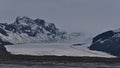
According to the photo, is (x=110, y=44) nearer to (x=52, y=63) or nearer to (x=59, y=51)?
(x=59, y=51)

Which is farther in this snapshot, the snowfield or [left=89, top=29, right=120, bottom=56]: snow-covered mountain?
[left=89, top=29, right=120, bottom=56]: snow-covered mountain

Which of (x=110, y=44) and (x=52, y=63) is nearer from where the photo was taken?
(x=52, y=63)

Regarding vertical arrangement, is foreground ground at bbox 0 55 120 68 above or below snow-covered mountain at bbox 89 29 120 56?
A: above

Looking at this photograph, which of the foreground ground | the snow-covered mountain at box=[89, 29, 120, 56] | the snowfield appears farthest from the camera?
the snow-covered mountain at box=[89, 29, 120, 56]

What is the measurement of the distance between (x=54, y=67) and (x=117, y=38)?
7015 cm

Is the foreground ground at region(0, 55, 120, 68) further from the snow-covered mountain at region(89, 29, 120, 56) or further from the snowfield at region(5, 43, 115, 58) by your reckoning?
the snow-covered mountain at region(89, 29, 120, 56)

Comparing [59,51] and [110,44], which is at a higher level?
[110,44]

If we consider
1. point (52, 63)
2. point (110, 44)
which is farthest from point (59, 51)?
point (52, 63)

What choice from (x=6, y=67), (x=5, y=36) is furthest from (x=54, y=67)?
(x=5, y=36)

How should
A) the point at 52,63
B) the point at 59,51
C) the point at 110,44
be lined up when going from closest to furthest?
the point at 52,63, the point at 59,51, the point at 110,44

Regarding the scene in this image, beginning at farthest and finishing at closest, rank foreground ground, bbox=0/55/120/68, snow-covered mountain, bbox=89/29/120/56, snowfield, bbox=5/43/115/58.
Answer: snow-covered mountain, bbox=89/29/120/56 < snowfield, bbox=5/43/115/58 < foreground ground, bbox=0/55/120/68

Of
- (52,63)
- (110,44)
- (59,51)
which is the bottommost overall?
(59,51)

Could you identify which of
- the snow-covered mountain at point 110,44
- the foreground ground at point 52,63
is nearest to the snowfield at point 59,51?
the snow-covered mountain at point 110,44

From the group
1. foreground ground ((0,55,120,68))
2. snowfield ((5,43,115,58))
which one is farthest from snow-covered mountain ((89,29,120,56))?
foreground ground ((0,55,120,68))
